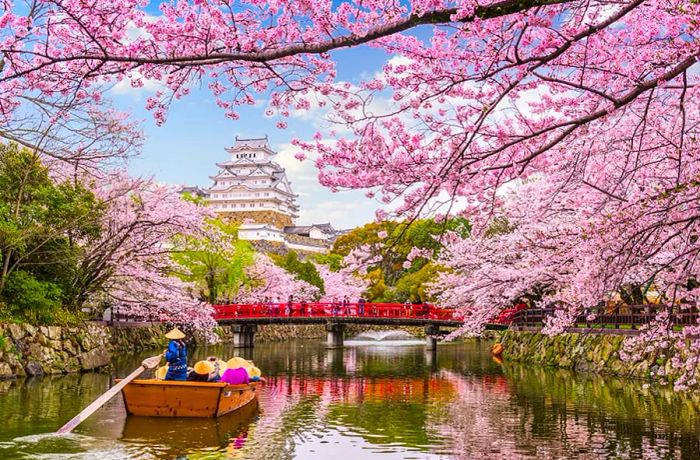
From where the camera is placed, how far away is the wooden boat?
12.6 meters

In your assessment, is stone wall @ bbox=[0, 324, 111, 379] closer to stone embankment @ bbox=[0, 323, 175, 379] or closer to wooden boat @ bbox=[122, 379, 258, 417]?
stone embankment @ bbox=[0, 323, 175, 379]

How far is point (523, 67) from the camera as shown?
5680 mm

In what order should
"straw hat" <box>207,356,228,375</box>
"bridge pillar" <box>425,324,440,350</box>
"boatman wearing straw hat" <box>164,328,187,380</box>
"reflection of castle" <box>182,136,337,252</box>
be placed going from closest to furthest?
"boatman wearing straw hat" <box>164,328,187,380</box>
"straw hat" <box>207,356,228,375</box>
"bridge pillar" <box>425,324,440,350</box>
"reflection of castle" <box>182,136,337,252</box>

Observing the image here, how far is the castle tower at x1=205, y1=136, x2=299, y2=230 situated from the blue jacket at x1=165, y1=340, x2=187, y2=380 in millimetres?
65754

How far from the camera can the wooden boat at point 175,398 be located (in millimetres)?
12641

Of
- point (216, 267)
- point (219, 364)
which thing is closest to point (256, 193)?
point (216, 267)

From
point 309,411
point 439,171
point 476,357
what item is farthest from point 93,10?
point 476,357

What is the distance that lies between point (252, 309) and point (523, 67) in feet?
102

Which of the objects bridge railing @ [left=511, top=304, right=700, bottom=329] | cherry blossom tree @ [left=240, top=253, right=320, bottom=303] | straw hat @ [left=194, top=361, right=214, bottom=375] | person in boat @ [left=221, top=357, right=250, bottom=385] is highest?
cherry blossom tree @ [left=240, top=253, right=320, bottom=303]

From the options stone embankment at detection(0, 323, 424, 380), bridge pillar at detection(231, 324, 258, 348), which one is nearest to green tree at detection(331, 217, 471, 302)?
bridge pillar at detection(231, 324, 258, 348)

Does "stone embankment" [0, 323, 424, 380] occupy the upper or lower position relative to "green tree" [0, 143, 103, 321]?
lower

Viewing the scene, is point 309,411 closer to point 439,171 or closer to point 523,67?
point 439,171

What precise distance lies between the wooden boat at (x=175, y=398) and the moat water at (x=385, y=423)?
0.27m

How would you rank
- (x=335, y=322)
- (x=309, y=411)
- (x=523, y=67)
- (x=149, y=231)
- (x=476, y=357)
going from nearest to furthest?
(x=523, y=67) < (x=309, y=411) < (x=149, y=231) < (x=476, y=357) < (x=335, y=322)
